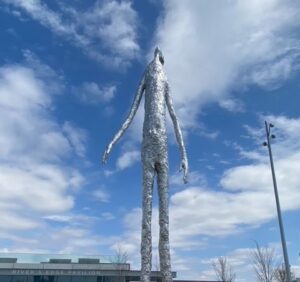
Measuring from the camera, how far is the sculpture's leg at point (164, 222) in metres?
9.80

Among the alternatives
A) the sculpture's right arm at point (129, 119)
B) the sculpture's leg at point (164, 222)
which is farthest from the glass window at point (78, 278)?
the sculpture's leg at point (164, 222)

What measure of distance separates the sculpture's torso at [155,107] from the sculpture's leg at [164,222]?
0.66 m

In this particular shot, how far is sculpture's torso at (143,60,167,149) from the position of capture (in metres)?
10.8

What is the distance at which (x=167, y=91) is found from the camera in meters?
11.9

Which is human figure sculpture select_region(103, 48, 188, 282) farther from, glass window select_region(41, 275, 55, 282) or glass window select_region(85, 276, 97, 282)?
glass window select_region(85, 276, 97, 282)

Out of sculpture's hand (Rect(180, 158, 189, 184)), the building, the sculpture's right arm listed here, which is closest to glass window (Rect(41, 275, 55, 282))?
the building

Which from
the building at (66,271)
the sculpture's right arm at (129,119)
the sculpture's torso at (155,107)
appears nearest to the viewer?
the sculpture's torso at (155,107)

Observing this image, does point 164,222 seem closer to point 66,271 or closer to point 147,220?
point 147,220

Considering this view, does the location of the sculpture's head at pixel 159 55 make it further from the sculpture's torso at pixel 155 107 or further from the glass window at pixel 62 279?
the glass window at pixel 62 279

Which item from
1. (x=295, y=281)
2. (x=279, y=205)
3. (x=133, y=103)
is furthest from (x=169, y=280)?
(x=295, y=281)

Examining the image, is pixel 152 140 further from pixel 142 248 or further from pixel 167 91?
pixel 142 248

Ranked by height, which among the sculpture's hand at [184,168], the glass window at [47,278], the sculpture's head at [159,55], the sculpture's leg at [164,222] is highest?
the sculpture's head at [159,55]

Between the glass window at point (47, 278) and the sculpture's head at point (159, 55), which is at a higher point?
the sculpture's head at point (159, 55)

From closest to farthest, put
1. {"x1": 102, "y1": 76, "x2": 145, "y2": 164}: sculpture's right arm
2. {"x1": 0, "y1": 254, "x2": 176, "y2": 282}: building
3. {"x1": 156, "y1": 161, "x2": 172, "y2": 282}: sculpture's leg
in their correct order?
{"x1": 156, "y1": 161, "x2": 172, "y2": 282}: sculpture's leg, {"x1": 102, "y1": 76, "x2": 145, "y2": 164}: sculpture's right arm, {"x1": 0, "y1": 254, "x2": 176, "y2": 282}: building
